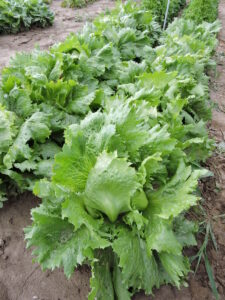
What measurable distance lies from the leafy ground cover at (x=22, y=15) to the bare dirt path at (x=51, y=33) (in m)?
0.19

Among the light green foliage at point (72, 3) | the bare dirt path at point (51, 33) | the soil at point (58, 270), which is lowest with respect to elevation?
the soil at point (58, 270)

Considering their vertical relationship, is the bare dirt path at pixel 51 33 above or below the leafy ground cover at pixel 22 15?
below

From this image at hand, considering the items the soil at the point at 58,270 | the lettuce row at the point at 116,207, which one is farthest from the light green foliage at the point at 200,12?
the lettuce row at the point at 116,207

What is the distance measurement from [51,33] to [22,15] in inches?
31.8

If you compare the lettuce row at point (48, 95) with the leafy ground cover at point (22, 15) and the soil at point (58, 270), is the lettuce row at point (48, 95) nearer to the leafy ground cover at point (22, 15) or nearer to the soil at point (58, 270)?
the soil at point (58, 270)

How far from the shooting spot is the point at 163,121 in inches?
102

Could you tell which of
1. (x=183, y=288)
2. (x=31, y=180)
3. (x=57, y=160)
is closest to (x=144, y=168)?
(x=57, y=160)

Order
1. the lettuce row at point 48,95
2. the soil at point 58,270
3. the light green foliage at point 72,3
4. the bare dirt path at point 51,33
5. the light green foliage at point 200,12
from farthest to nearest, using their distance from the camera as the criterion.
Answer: the light green foliage at point 72,3, the light green foliage at point 200,12, the bare dirt path at point 51,33, the lettuce row at point 48,95, the soil at point 58,270

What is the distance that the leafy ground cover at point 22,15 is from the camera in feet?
23.0

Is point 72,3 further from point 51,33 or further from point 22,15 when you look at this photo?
point 22,15

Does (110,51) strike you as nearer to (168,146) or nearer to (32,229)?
(168,146)

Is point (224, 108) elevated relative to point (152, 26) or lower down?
lower down

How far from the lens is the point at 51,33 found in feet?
24.5

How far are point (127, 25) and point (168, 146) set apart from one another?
3774 mm
